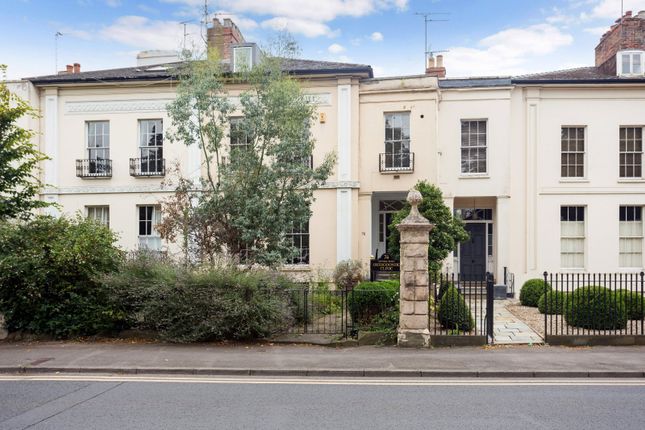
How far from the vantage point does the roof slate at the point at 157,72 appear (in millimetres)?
19891

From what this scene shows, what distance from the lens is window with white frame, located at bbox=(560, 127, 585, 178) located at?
20469mm

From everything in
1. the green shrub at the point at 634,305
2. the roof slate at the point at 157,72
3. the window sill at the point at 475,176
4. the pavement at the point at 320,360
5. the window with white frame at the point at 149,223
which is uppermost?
the roof slate at the point at 157,72

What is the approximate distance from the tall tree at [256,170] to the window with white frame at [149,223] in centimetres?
598

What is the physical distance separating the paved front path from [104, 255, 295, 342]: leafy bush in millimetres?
4660

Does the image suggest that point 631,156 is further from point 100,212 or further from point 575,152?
point 100,212

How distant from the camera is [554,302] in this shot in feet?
47.9

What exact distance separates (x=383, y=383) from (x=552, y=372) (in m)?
2.85

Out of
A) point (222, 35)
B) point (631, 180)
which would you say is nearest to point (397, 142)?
point (631, 180)

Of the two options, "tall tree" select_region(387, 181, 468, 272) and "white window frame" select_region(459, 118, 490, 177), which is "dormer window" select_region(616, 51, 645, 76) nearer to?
"white window frame" select_region(459, 118, 490, 177)

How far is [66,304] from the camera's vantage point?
464 inches

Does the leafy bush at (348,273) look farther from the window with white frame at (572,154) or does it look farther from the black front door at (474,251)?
the window with white frame at (572,154)

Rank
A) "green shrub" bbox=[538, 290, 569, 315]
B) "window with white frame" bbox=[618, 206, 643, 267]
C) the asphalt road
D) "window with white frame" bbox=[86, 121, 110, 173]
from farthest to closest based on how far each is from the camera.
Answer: "window with white frame" bbox=[86, 121, 110, 173] → "window with white frame" bbox=[618, 206, 643, 267] → "green shrub" bbox=[538, 290, 569, 315] → the asphalt road

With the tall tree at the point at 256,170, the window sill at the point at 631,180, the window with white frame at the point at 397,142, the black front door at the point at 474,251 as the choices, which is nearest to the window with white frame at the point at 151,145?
the tall tree at the point at 256,170

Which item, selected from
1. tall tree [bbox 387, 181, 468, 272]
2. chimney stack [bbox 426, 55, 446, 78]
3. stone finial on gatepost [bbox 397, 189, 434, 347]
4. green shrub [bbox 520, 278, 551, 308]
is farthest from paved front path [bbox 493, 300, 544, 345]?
chimney stack [bbox 426, 55, 446, 78]
